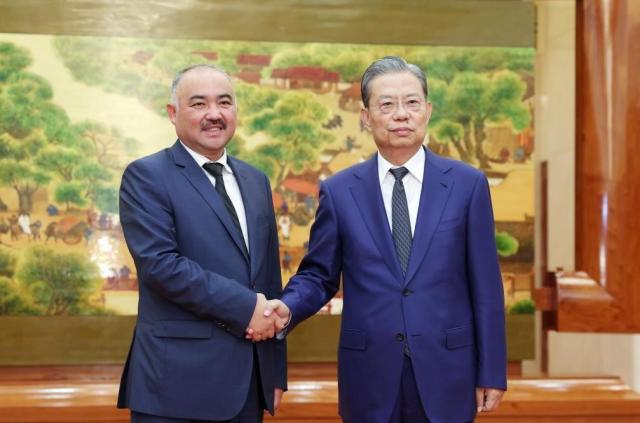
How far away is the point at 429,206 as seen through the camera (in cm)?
229

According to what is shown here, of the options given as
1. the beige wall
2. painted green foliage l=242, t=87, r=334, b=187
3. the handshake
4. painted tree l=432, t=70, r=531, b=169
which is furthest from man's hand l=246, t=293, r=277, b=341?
the beige wall

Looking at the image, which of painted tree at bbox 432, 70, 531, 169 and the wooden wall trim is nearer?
the wooden wall trim

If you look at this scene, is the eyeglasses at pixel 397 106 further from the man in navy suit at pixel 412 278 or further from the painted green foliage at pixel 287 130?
the painted green foliage at pixel 287 130

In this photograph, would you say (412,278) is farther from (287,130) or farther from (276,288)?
(287,130)

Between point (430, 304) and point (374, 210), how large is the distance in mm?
316

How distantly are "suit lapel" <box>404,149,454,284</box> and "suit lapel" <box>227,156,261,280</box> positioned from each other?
1.51ft

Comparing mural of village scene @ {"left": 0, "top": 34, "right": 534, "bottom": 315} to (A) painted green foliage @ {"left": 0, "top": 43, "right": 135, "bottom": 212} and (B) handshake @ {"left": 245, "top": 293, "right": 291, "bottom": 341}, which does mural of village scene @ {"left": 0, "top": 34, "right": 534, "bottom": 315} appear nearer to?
(A) painted green foliage @ {"left": 0, "top": 43, "right": 135, "bottom": 212}

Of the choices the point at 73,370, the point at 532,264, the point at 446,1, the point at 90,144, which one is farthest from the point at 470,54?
the point at 73,370

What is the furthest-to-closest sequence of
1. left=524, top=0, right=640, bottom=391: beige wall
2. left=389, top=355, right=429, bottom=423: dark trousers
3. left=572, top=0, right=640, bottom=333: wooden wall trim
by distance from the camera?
left=524, top=0, right=640, bottom=391: beige wall → left=572, top=0, right=640, bottom=333: wooden wall trim → left=389, top=355, right=429, bottom=423: dark trousers

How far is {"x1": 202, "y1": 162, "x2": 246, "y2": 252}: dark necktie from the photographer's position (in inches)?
94.3

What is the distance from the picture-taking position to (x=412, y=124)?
2305 mm

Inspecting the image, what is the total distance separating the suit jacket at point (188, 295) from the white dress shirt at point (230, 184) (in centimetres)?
3

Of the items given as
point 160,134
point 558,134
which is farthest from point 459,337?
point 558,134

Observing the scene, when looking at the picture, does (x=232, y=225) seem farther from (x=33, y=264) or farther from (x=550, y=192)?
(x=550, y=192)
